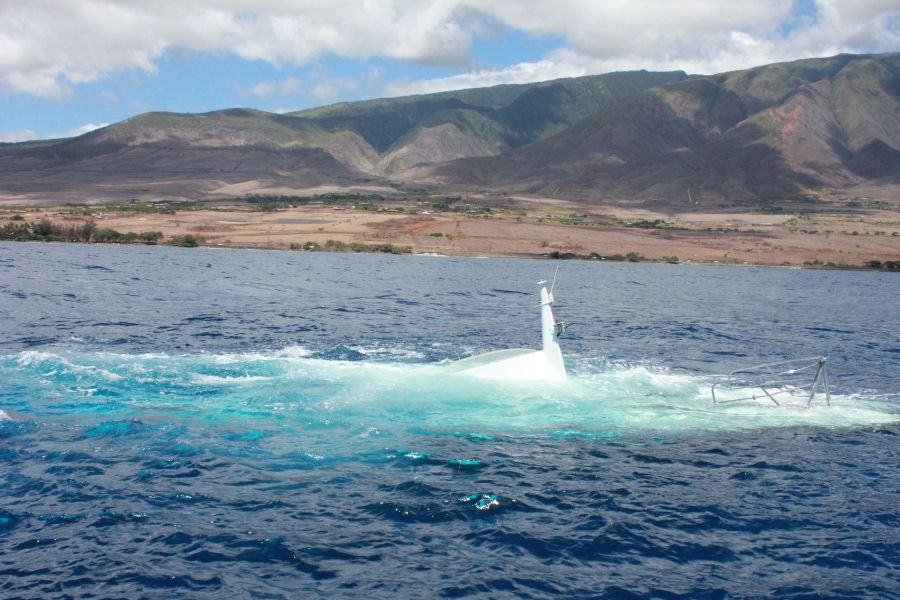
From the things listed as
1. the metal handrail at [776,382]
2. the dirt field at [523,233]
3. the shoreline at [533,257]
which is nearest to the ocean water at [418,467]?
the metal handrail at [776,382]

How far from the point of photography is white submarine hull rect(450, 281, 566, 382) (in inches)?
1137

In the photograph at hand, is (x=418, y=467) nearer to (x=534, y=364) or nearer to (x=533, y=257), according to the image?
(x=534, y=364)

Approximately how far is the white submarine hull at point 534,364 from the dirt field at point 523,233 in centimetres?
7585

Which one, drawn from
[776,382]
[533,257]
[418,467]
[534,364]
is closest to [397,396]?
[534,364]

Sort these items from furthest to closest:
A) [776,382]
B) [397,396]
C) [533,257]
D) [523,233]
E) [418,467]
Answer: [523,233] < [533,257] < [776,382] < [397,396] < [418,467]

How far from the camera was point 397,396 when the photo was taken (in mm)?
26188

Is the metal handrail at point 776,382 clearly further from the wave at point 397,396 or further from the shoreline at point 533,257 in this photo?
the shoreline at point 533,257

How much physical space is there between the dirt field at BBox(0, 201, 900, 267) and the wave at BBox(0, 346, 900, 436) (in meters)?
75.2

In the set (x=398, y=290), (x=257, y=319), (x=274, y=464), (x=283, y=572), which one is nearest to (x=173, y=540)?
(x=283, y=572)

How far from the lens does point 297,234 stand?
110562 millimetres

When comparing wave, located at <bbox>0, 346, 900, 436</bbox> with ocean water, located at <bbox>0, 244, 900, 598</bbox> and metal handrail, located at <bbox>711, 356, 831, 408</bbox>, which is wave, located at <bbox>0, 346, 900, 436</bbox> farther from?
metal handrail, located at <bbox>711, 356, 831, 408</bbox>

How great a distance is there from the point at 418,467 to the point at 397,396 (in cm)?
702

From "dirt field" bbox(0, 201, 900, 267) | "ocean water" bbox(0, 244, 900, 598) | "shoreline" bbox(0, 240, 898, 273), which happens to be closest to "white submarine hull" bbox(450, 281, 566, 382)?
"ocean water" bbox(0, 244, 900, 598)

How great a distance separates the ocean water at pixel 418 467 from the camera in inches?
564
